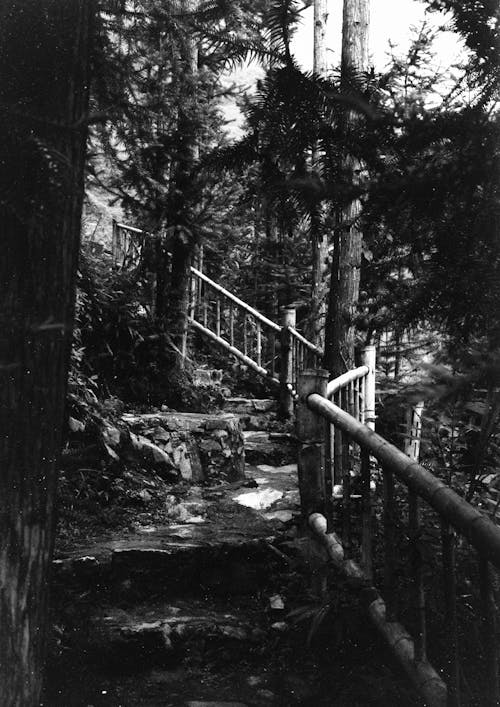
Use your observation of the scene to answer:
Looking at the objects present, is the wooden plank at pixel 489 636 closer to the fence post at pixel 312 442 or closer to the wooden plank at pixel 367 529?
the wooden plank at pixel 367 529

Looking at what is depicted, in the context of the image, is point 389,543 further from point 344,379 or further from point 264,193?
point 344,379

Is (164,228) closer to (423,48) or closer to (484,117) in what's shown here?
(423,48)

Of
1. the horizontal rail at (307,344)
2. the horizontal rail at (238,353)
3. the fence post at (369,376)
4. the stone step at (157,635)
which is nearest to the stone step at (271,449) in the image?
the horizontal rail at (307,344)

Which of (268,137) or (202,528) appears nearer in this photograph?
(268,137)

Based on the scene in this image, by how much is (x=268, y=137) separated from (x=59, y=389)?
1188 mm

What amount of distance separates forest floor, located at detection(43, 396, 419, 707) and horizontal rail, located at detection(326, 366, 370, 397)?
41.2 inches

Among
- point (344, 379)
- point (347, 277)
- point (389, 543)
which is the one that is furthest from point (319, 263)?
point (389, 543)

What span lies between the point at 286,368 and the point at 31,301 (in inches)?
310

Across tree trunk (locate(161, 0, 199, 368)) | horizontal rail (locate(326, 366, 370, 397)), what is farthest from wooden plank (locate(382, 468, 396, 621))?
tree trunk (locate(161, 0, 199, 368))

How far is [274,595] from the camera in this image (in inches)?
167

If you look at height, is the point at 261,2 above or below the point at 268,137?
above

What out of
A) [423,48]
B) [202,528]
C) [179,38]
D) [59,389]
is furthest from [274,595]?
[423,48]

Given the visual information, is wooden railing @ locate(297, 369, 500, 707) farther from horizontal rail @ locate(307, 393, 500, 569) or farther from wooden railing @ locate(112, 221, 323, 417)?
wooden railing @ locate(112, 221, 323, 417)

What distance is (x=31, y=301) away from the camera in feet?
7.45
